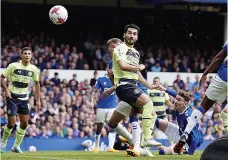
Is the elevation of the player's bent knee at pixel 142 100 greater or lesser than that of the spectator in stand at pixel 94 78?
greater

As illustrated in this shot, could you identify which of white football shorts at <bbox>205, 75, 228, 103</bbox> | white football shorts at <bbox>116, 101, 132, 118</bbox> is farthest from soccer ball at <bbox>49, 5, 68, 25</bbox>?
white football shorts at <bbox>205, 75, 228, 103</bbox>

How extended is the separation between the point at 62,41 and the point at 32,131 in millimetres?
7141

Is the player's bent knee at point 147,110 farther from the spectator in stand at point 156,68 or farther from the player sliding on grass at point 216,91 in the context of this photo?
the spectator in stand at point 156,68

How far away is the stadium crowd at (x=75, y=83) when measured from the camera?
75.4 ft

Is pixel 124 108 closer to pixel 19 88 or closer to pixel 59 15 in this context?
pixel 19 88

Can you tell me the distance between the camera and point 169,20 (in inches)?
1234

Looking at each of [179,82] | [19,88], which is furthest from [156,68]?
[19,88]

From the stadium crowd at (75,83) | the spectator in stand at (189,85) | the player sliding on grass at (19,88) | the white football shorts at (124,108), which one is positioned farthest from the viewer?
the spectator in stand at (189,85)

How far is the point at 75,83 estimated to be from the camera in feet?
81.0

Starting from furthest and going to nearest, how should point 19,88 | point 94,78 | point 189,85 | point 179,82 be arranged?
point 189,85 → point 179,82 → point 94,78 → point 19,88

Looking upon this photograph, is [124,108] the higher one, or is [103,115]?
[124,108]

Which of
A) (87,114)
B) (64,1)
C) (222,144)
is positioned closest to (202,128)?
(87,114)

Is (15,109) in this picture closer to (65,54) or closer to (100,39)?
(65,54)

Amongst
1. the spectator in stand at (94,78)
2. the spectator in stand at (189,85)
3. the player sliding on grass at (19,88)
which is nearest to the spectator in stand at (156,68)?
the spectator in stand at (189,85)
